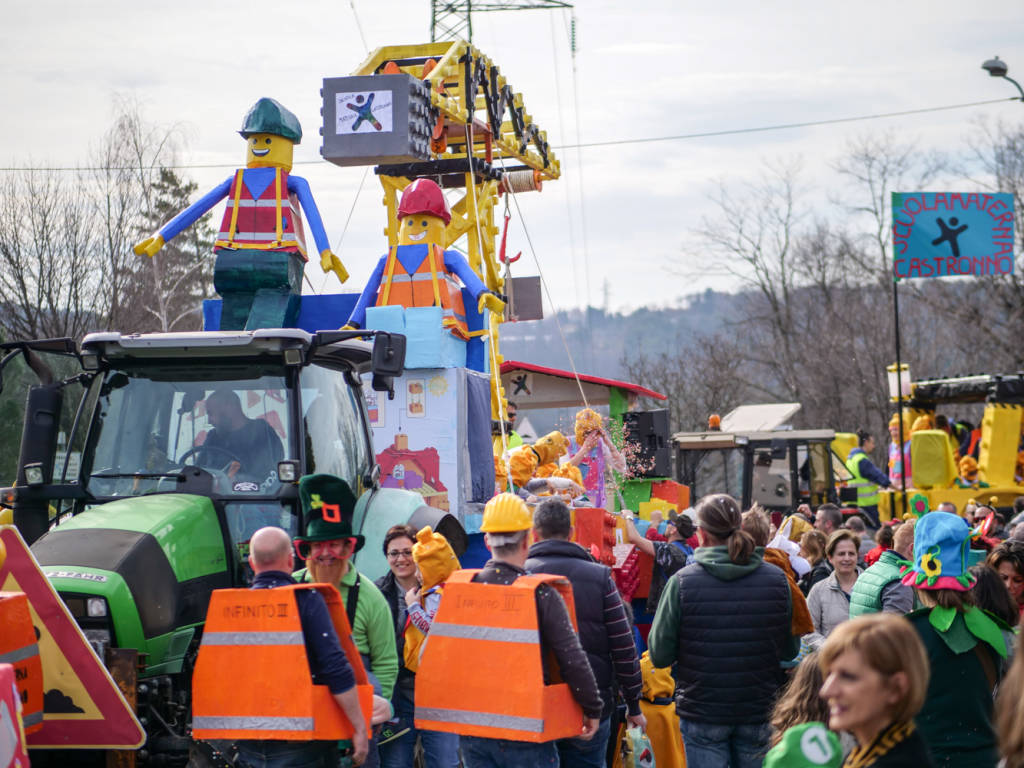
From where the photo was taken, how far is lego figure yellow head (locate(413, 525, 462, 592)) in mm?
5602

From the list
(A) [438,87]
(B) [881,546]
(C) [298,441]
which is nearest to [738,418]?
(A) [438,87]

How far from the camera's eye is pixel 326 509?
15.3 ft

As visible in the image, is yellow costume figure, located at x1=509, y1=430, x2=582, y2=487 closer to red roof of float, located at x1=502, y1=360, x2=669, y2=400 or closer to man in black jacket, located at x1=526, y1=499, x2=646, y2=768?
man in black jacket, located at x1=526, y1=499, x2=646, y2=768

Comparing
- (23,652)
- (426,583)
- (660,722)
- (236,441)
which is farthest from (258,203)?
(23,652)

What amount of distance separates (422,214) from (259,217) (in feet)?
5.65

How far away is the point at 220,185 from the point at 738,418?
16.6 m

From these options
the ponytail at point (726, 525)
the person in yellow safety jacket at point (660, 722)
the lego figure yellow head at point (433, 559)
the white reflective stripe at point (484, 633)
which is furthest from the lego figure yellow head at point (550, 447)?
the white reflective stripe at point (484, 633)

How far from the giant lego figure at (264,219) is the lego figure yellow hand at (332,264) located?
0.02 metres

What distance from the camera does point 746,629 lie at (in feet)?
16.9

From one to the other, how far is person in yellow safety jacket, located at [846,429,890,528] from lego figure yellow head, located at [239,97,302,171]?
34.8 ft

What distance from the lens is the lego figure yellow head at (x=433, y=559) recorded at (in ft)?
18.4

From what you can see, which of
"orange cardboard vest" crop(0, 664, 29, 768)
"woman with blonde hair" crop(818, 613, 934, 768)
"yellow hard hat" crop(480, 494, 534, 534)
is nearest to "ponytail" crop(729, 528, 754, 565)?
"yellow hard hat" crop(480, 494, 534, 534)

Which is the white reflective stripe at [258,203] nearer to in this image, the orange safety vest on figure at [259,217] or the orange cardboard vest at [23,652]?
the orange safety vest on figure at [259,217]

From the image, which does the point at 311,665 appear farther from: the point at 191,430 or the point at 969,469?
the point at 969,469
